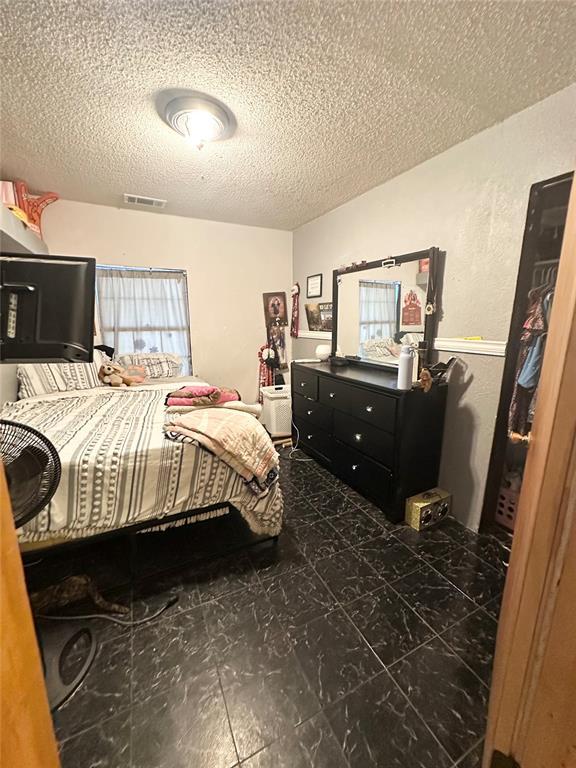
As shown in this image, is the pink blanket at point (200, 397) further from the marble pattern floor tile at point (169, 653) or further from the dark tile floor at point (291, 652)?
the marble pattern floor tile at point (169, 653)

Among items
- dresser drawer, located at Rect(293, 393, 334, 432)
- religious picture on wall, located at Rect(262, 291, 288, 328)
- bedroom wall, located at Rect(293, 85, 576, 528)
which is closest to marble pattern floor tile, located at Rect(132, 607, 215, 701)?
dresser drawer, located at Rect(293, 393, 334, 432)

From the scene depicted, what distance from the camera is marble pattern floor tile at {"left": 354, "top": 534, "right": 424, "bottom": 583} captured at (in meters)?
1.73

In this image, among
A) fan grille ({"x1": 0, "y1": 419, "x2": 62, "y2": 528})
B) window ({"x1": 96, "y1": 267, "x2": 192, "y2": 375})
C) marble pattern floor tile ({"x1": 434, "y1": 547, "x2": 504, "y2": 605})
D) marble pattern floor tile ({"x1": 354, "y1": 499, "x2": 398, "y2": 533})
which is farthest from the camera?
window ({"x1": 96, "y1": 267, "x2": 192, "y2": 375})

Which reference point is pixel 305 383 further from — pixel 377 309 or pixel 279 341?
pixel 279 341

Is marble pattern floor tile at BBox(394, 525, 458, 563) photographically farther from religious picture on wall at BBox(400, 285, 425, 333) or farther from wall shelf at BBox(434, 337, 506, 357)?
religious picture on wall at BBox(400, 285, 425, 333)

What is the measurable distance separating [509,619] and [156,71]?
2.33 meters

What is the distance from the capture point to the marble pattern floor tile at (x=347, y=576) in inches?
62.9

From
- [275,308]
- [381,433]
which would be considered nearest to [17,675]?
[381,433]

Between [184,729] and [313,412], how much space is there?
84.3 inches

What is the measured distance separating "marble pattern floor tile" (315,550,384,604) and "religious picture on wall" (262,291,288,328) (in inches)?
112

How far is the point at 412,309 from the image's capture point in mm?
2381

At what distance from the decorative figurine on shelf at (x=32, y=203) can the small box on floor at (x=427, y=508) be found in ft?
11.8

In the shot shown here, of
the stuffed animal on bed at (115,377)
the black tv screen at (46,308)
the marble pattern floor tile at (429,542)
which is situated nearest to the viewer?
the black tv screen at (46,308)

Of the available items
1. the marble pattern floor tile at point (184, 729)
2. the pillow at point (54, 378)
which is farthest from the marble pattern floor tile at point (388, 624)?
the pillow at point (54, 378)
